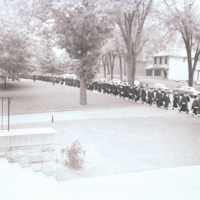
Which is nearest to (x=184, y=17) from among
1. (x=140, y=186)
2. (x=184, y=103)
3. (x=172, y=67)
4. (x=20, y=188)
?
(x=184, y=103)

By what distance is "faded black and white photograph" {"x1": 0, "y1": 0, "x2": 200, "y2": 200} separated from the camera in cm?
604

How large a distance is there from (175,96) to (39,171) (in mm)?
13175

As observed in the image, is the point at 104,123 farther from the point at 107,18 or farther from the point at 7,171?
the point at 7,171

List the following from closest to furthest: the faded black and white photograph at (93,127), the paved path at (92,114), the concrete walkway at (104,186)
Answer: the concrete walkway at (104,186), the faded black and white photograph at (93,127), the paved path at (92,114)

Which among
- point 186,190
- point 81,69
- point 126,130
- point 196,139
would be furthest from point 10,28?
point 186,190

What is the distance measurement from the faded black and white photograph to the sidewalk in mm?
20

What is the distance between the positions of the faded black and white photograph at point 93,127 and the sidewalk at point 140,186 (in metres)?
0.02

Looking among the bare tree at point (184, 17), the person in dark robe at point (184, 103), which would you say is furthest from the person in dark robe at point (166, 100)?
the bare tree at point (184, 17)

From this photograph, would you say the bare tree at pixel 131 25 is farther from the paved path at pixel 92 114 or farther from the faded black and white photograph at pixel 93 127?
the paved path at pixel 92 114

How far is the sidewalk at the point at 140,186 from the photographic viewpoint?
18.8ft

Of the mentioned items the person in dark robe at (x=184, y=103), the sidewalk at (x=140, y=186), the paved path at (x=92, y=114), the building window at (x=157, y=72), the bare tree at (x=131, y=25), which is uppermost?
the bare tree at (x=131, y=25)

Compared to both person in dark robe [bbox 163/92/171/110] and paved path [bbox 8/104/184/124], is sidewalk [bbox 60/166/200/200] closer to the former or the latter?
paved path [bbox 8/104/184/124]

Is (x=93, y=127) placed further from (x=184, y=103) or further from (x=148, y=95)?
(x=148, y=95)

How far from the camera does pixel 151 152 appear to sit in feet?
30.5
